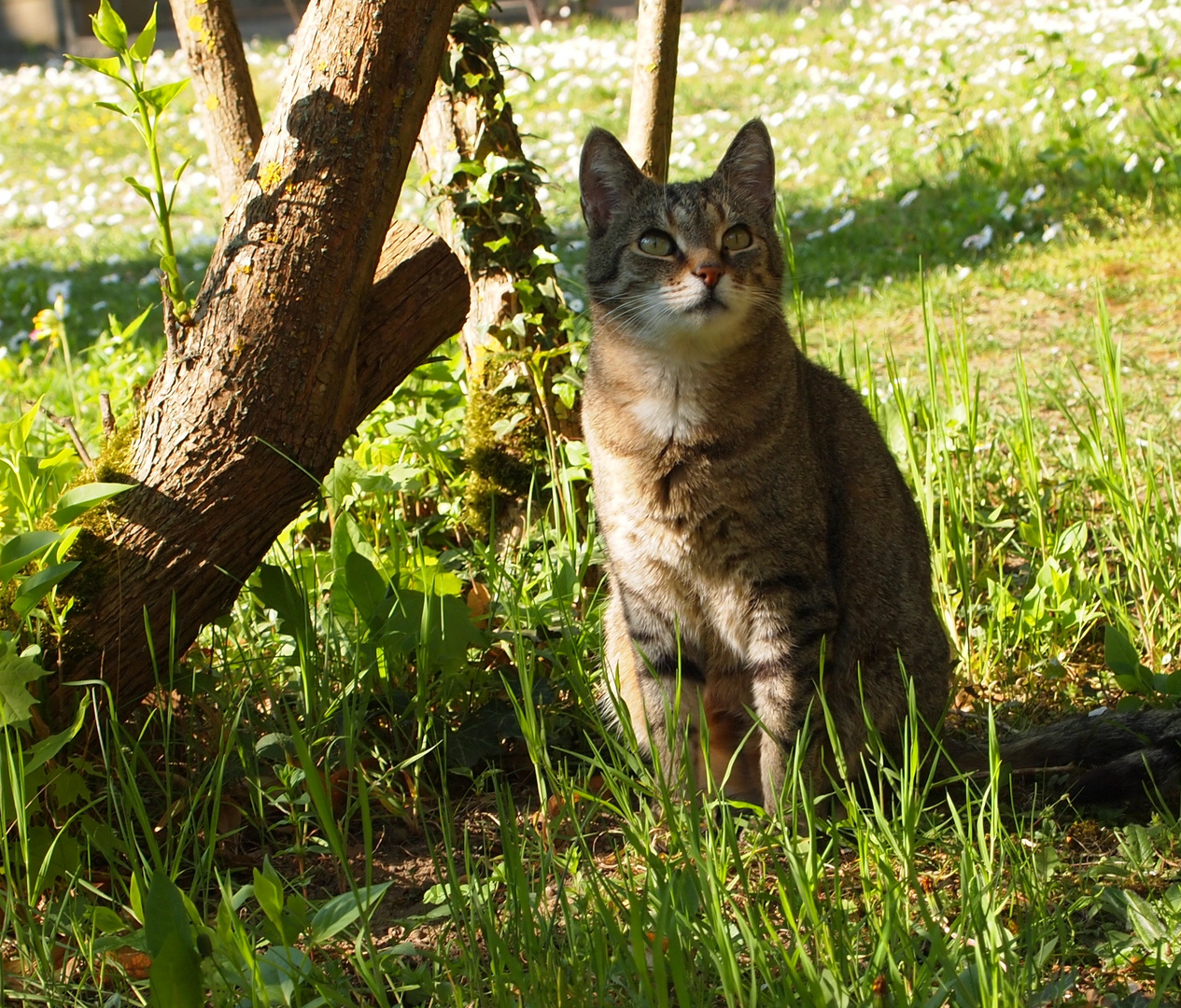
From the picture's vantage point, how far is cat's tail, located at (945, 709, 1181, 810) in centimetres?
246

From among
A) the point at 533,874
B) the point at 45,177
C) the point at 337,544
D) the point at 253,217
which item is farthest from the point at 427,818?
the point at 45,177

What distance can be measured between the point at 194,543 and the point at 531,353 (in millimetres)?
1168

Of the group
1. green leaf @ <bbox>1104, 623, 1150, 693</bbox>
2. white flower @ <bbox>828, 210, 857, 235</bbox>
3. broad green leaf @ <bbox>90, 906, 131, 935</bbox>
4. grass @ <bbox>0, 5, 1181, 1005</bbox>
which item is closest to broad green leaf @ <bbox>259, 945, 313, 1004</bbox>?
grass @ <bbox>0, 5, 1181, 1005</bbox>

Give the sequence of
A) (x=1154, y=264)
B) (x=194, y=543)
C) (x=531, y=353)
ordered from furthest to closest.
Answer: (x=1154, y=264) → (x=531, y=353) → (x=194, y=543)

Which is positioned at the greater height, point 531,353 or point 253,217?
point 253,217

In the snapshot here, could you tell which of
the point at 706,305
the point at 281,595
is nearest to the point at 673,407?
the point at 706,305

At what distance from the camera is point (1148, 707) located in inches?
108

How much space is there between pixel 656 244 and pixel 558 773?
1188 mm

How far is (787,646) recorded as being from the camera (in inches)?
101

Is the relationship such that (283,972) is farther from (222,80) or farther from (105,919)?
(222,80)

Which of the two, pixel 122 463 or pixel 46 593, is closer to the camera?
pixel 46 593

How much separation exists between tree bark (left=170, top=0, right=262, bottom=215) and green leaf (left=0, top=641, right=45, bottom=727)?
1.70 metres

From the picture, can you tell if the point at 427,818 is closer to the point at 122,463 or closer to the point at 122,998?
the point at 122,998

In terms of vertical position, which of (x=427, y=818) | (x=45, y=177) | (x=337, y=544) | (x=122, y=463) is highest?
(x=45, y=177)
